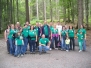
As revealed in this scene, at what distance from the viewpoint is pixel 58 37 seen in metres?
15.6

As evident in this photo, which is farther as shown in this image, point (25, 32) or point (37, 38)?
point (37, 38)

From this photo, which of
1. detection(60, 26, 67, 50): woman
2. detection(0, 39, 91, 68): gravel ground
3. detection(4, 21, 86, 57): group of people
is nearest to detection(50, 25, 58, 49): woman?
detection(4, 21, 86, 57): group of people

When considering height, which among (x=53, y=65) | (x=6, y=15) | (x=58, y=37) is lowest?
(x=53, y=65)

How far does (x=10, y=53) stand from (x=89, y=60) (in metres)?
5.29

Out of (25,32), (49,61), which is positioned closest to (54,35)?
(25,32)

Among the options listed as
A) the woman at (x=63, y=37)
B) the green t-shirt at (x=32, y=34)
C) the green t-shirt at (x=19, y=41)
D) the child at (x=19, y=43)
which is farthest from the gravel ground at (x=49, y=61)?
the woman at (x=63, y=37)

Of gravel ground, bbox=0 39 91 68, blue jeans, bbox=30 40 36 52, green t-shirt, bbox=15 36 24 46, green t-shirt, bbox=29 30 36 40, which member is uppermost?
green t-shirt, bbox=29 30 36 40

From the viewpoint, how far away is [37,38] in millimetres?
14969

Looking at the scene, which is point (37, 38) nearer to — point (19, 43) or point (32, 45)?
point (32, 45)

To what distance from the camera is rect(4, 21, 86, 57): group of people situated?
1370 centimetres

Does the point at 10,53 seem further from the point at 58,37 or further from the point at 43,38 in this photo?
the point at 58,37

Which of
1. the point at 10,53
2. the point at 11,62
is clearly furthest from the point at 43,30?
the point at 11,62

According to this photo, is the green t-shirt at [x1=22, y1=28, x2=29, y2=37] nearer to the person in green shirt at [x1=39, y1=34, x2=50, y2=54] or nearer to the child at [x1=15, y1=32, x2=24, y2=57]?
the child at [x1=15, y1=32, x2=24, y2=57]

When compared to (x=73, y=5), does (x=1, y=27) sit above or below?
below
